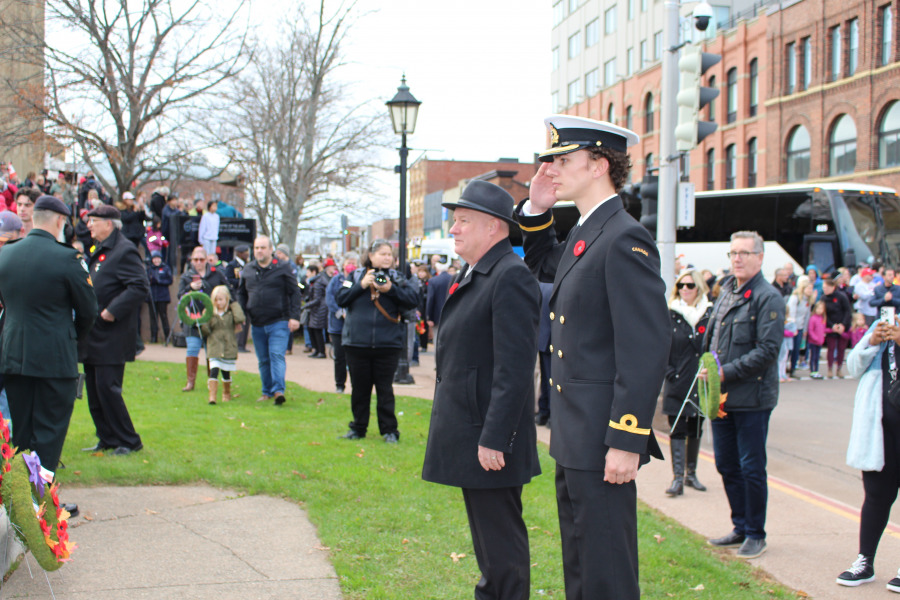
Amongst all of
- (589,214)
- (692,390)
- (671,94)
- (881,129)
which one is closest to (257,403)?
(692,390)

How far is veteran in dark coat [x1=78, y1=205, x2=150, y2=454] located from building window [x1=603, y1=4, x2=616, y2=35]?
53.5m

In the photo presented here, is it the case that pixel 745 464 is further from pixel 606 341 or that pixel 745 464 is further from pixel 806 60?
pixel 806 60

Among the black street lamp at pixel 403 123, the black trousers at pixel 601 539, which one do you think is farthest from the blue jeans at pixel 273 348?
the black trousers at pixel 601 539

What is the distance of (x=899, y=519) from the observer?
6410mm

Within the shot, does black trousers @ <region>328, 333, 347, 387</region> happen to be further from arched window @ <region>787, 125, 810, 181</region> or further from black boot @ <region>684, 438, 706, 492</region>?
arched window @ <region>787, 125, 810, 181</region>

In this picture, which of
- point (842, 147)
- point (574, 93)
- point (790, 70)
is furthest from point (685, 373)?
point (574, 93)

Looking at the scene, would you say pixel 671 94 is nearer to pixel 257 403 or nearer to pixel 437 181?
pixel 257 403

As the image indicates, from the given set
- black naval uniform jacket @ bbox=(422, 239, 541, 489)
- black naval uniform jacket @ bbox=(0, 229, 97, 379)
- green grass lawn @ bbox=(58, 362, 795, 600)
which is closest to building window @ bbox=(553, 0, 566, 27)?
green grass lawn @ bbox=(58, 362, 795, 600)

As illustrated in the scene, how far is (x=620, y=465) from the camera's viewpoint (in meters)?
2.84

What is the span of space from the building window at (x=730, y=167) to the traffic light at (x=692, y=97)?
3527 cm

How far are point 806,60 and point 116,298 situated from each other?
37901 millimetres

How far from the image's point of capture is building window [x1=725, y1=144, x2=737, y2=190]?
43.4 m

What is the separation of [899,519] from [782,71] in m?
36.8

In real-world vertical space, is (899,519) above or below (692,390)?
below
